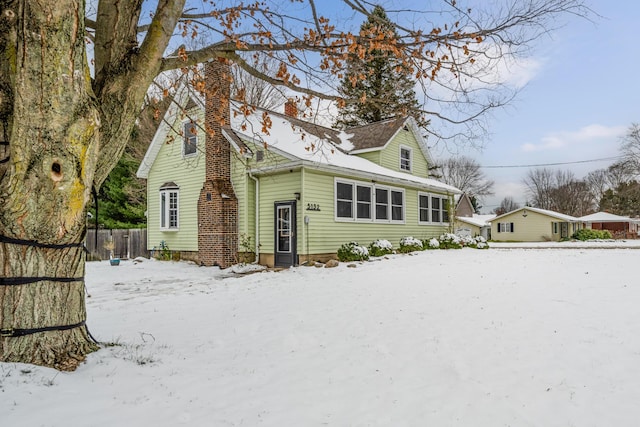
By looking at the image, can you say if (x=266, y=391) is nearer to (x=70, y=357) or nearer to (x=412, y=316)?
(x=70, y=357)

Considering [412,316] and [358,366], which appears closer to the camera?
[358,366]

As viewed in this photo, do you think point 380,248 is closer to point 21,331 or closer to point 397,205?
point 397,205

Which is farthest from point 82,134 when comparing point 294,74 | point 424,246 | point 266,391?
point 424,246

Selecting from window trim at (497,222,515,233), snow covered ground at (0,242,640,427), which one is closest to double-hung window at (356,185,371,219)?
snow covered ground at (0,242,640,427)

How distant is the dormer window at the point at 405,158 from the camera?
19059 mm

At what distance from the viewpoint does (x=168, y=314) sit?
6180 mm

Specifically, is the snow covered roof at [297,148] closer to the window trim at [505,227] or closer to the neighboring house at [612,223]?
the window trim at [505,227]

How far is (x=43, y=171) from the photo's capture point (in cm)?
310

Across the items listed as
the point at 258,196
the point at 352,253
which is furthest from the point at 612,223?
the point at 258,196

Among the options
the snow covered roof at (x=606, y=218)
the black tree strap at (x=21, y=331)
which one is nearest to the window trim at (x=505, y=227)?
the snow covered roof at (x=606, y=218)

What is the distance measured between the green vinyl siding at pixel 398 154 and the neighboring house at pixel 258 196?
4.31ft

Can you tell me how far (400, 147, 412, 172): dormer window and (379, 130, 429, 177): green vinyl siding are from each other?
0.19 meters

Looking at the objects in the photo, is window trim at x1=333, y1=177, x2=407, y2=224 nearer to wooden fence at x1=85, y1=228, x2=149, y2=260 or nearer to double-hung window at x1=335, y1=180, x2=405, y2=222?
double-hung window at x1=335, y1=180, x2=405, y2=222

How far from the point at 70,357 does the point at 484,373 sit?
3.75 meters
